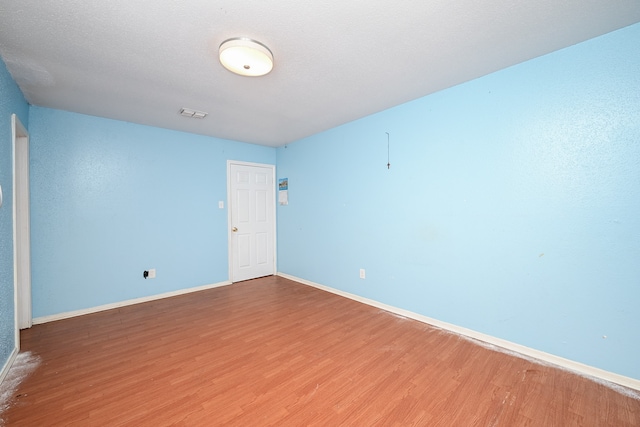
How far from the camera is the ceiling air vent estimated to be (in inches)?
116

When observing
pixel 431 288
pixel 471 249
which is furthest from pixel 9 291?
pixel 471 249

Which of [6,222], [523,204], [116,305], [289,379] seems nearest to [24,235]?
[6,222]

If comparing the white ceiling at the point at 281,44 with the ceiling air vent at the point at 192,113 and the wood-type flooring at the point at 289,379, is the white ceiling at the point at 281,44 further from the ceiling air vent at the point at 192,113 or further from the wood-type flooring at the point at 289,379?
the wood-type flooring at the point at 289,379

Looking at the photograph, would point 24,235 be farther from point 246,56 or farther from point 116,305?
point 246,56

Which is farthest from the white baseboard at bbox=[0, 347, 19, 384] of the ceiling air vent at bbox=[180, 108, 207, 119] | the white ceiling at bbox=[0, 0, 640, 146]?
the ceiling air vent at bbox=[180, 108, 207, 119]

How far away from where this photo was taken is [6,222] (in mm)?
1941

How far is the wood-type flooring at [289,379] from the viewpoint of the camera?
1.49 m

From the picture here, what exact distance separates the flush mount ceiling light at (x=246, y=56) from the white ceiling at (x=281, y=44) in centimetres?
6

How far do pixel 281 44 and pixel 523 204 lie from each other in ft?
7.66

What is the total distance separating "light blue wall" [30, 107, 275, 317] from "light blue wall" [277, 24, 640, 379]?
251 centimetres

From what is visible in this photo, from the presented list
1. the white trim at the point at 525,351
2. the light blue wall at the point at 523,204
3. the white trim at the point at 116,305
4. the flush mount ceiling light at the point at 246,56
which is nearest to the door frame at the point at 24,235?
the white trim at the point at 116,305

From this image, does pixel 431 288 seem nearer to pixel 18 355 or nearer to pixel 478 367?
pixel 478 367

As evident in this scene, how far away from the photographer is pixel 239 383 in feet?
5.86

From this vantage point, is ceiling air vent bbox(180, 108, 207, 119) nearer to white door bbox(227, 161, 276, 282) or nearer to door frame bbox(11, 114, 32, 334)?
white door bbox(227, 161, 276, 282)
